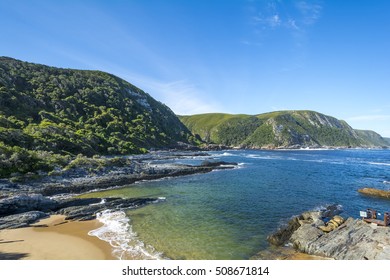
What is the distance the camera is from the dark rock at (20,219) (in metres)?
25.4

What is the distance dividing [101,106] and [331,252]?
146519 millimetres

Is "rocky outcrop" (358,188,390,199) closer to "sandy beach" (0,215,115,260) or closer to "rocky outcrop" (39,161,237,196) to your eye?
"rocky outcrop" (39,161,237,196)

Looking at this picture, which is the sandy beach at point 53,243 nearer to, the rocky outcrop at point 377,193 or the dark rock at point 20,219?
the dark rock at point 20,219

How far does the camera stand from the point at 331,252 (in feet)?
63.2

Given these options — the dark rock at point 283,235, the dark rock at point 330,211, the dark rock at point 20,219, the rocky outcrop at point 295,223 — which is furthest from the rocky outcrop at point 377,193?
the dark rock at point 20,219

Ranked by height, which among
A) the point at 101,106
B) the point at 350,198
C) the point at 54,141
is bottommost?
the point at 350,198

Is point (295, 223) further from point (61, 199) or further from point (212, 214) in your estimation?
point (61, 199)

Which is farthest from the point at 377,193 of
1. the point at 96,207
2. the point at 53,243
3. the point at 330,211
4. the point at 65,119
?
the point at 65,119

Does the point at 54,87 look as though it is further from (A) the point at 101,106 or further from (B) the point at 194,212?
(B) the point at 194,212

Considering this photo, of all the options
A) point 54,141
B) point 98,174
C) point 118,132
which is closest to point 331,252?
point 98,174

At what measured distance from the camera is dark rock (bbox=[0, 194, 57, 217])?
95.8 feet

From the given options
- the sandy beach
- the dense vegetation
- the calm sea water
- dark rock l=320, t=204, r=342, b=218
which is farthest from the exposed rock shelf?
dark rock l=320, t=204, r=342, b=218

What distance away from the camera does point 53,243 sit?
21.2m

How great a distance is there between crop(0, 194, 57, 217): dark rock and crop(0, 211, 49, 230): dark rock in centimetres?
249
